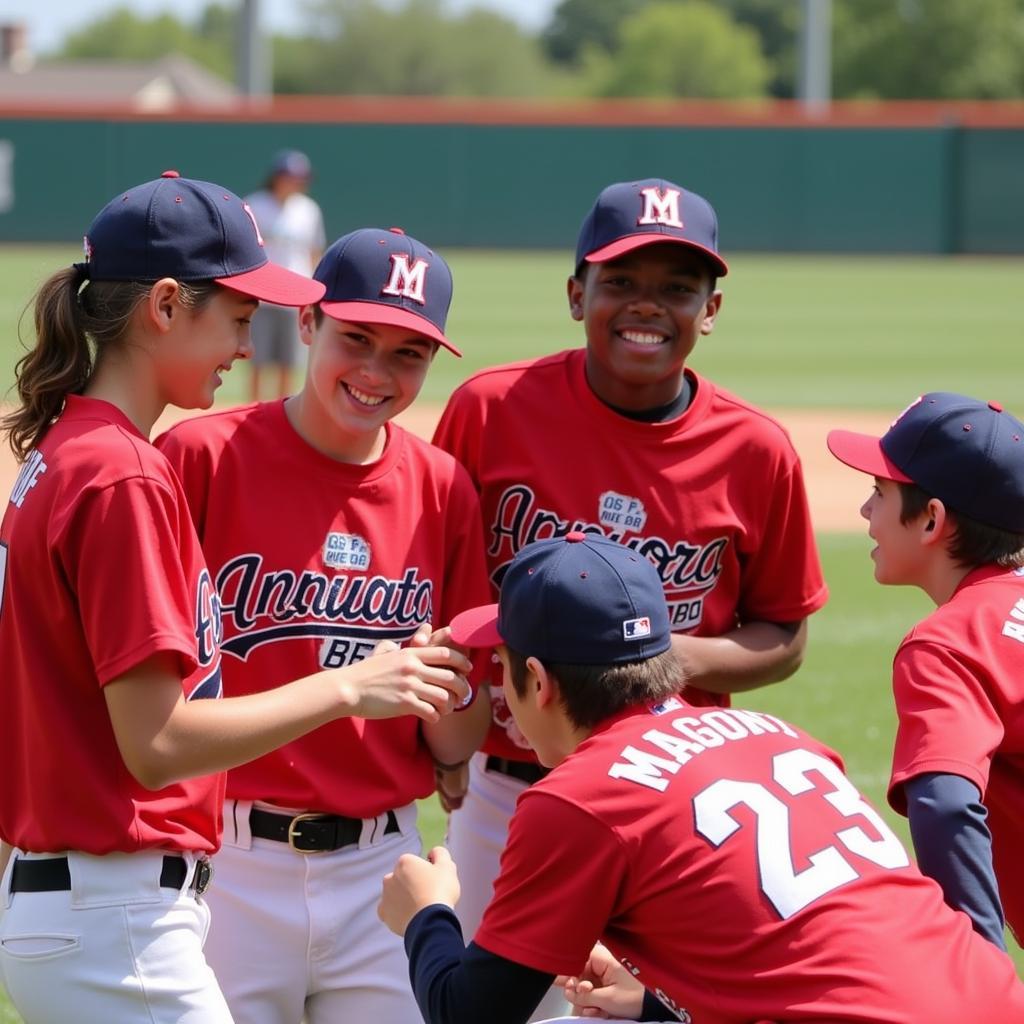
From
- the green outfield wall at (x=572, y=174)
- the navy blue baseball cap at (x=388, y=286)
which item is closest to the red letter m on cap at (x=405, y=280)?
the navy blue baseball cap at (x=388, y=286)

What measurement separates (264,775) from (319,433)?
0.71 meters

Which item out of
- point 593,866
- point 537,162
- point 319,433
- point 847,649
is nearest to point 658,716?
point 593,866

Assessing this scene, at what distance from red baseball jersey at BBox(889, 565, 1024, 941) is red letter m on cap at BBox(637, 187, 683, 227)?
1102mm

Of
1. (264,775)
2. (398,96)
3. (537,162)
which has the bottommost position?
(264,775)

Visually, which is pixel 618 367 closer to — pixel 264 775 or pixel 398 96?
pixel 264 775

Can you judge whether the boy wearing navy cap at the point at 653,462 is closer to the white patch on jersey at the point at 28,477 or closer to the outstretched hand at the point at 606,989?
the outstretched hand at the point at 606,989

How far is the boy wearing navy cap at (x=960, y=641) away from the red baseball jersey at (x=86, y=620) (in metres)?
1.24

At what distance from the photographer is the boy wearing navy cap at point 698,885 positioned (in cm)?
257

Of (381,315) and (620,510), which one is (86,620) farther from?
(620,510)

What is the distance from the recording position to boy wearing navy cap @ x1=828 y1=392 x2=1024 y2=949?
2.87m

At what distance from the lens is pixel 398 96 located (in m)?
105

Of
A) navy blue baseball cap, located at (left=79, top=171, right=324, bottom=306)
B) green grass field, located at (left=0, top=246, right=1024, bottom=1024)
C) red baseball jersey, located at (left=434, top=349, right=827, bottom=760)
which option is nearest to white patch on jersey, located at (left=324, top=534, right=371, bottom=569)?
red baseball jersey, located at (left=434, top=349, right=827, bottom=760)

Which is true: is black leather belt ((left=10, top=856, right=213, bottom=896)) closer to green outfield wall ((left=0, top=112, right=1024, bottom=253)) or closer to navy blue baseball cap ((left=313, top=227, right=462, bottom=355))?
navy blue baseball cap ((left=313, top=227, right=462, bottom=355))

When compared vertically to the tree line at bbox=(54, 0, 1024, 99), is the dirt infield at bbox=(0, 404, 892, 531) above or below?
below
